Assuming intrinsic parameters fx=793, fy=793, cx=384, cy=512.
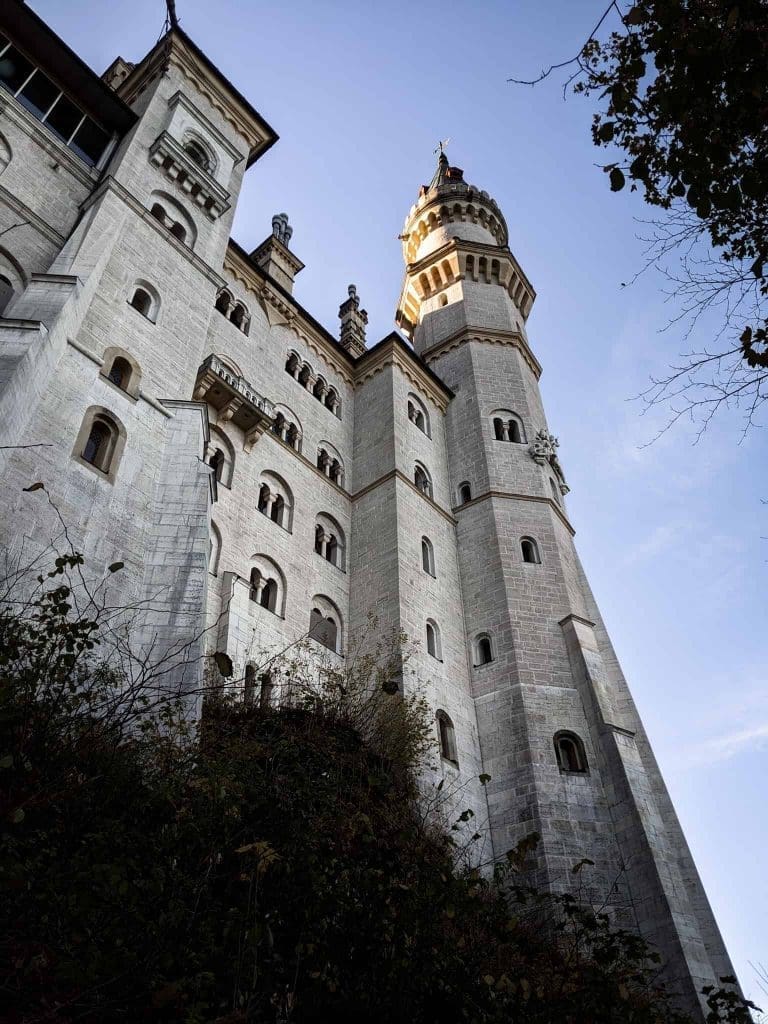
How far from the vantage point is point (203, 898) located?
21.7 ft

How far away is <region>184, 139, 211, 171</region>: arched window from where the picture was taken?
22505 mm

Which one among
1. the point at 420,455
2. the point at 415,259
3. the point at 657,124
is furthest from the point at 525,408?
the point at 657,124

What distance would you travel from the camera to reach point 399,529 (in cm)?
2348

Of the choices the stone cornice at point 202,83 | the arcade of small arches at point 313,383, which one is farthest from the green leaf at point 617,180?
the stone cornice at point 202,83

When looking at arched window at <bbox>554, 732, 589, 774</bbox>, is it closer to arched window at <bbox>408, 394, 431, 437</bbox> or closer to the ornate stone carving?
the ornate stone carving

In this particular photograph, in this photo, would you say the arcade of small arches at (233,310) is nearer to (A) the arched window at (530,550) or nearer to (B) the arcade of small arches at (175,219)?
(B) the arcade of small arches at (175,219)

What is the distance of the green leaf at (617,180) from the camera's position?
22.0 ft

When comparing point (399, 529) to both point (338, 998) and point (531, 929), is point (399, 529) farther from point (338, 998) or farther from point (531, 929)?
point (338, 998)

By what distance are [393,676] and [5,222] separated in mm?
13163

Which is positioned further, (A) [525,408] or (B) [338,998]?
(A) [525,408]

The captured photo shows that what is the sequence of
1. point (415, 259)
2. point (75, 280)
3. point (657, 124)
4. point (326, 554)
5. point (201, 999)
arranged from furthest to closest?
point (415, 259) < point (326, 554) < point (75, 280) < point (657, 124) < point (201, 999)

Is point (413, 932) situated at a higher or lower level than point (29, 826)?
lower

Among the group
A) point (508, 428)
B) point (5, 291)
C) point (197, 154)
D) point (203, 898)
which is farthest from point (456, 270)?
point (203, 898)

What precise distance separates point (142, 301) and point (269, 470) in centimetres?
656
